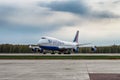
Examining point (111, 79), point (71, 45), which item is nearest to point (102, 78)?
point (111, 79)

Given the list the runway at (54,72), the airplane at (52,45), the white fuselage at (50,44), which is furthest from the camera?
the airplane at (52,45)

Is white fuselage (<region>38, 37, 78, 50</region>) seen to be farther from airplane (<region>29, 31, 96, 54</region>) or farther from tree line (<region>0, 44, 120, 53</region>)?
tree line (<region>0, 44, 120, 53</region>)

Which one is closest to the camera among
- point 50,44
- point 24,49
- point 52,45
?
point 50,44

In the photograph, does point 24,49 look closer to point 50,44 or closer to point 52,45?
point 52,45

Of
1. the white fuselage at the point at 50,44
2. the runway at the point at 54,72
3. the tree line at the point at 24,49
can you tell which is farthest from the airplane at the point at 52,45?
the runway at the point at 54,72

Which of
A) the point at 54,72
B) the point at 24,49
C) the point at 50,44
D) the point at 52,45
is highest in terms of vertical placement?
the point at 24,49

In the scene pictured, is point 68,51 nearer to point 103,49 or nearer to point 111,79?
point 103,49

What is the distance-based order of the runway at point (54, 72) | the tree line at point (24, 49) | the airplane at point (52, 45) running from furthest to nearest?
the tree line at point (24, 49), the airplane at point (52, 45), the runway at point (54, 72)

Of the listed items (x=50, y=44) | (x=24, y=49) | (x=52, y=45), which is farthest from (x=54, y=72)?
(x=24, y=49)

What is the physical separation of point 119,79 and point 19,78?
4950 millimetres

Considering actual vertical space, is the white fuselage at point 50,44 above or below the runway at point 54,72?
above

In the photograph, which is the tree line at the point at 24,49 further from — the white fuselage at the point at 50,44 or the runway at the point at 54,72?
the runway at the point at 54,72

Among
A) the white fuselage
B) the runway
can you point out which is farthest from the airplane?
the runway

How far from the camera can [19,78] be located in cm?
1557
